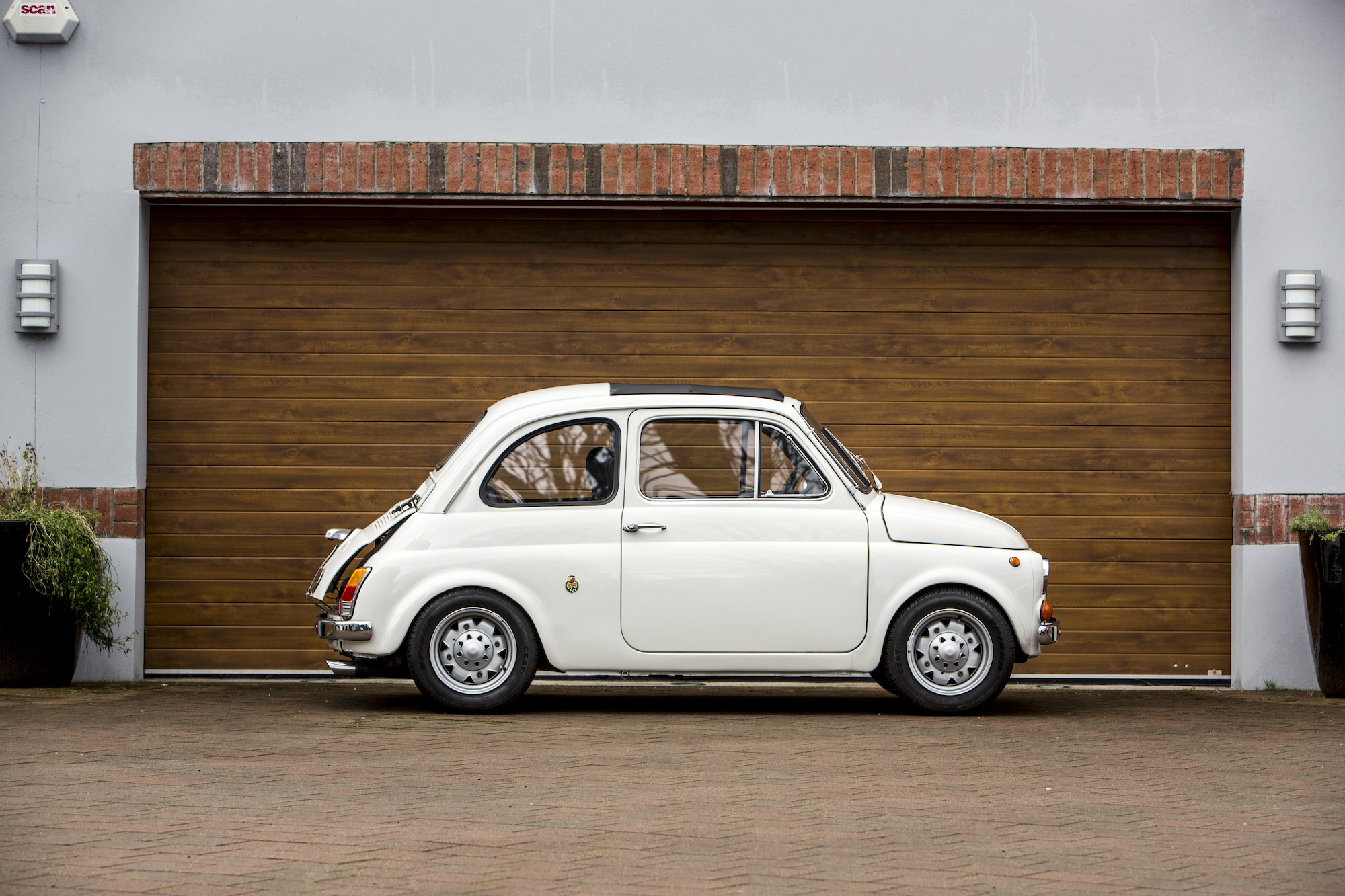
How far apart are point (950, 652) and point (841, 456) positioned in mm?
1190

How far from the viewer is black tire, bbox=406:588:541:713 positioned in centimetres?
772

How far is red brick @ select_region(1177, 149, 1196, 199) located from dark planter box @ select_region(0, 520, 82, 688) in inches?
296

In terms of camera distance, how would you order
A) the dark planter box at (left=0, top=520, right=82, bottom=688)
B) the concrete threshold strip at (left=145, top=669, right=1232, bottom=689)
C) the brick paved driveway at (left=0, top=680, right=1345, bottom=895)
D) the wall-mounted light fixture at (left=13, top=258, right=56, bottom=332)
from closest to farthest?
the brick paved driveway at (left=0, top=680, right=1345, bottom=895)
the dark planter box at (left=0, top=520, right=82, bottom=688)
the wall-mounted light fixture at (left=13, top=258, right=56, bottom=332)
the concrete threshold strip at (left=145, top=669, right=1232, bottom=689)

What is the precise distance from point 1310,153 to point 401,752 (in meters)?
7.12

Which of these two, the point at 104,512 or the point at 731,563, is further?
the point at 104,512

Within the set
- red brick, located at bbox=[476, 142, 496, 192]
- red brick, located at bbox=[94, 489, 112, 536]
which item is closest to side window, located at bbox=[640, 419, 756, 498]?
red brick, located at bbox=[476, 142, 496, 192]

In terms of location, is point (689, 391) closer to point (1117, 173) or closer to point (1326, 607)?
point (1117, 173)

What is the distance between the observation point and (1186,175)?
9805 mm

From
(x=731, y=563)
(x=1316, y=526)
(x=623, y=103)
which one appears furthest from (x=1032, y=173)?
(x=731, y=563)

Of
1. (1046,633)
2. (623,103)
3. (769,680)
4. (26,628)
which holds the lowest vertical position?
(769,680)

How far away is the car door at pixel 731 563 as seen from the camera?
25.4ft

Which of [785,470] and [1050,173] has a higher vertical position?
[1050,173]

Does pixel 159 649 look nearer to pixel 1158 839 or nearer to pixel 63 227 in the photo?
pixel 63 227

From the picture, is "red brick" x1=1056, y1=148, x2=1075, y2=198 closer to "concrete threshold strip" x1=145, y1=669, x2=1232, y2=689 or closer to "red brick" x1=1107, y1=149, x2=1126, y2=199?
"red brick" x1=1107, y1=149, x2=1126, y2=199
